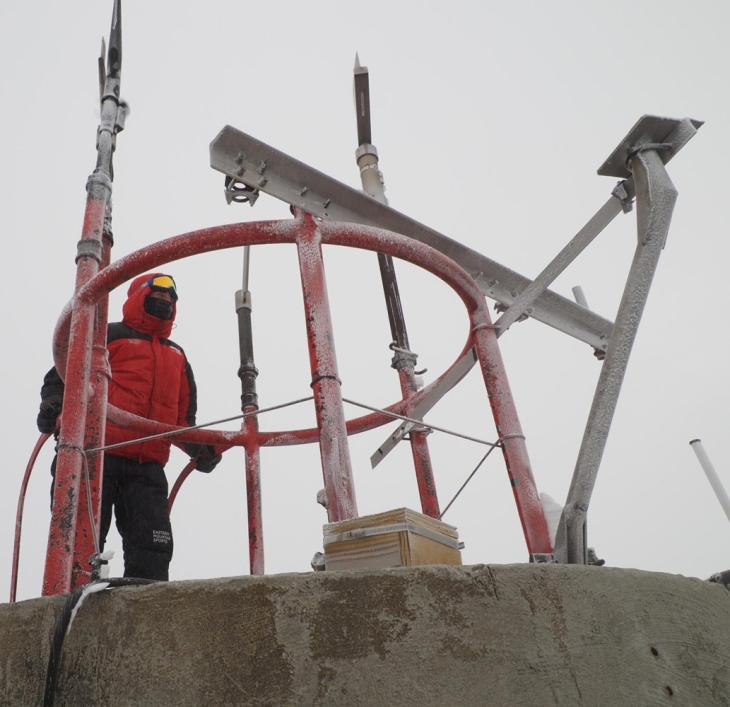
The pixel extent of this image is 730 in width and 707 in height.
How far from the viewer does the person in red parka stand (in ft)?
14.9

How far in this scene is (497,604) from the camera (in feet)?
5.53

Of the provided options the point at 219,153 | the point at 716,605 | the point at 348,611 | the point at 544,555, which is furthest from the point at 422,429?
the point at 348,611

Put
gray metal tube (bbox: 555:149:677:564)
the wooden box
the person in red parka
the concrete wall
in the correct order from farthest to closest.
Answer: the person in red parka → gray metal tube (bbox: 555:149:677:564) → the wooden box → the concrete wall

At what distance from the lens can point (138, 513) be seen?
4.66 m

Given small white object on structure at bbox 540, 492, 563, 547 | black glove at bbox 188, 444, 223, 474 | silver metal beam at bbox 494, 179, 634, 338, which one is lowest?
small white object on structure at bbox 540, 492, 563, 547

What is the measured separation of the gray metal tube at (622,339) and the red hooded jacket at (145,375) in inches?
127

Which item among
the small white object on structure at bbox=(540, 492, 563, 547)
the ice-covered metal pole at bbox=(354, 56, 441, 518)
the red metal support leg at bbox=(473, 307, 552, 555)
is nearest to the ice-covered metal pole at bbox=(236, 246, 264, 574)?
the ice-covered metal pole at bbox=(354, 56, 441, 518)

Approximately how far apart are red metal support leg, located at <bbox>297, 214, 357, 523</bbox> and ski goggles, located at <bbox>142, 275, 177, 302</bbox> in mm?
2485

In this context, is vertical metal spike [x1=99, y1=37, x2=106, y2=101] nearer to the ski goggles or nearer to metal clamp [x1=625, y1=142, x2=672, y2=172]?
the ski goggles

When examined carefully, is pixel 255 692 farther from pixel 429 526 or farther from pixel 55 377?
pixel 55 377

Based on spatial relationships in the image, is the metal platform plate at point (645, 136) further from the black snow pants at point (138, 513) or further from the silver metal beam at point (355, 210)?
the black snow pants at point (138, 513)

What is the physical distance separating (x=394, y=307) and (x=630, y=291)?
4134 mm

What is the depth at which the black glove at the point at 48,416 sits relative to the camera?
4.18 m

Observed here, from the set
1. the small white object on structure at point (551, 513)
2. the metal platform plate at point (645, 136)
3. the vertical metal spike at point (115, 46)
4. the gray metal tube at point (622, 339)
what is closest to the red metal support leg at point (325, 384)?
the gray metal tube at point (622, 339)
